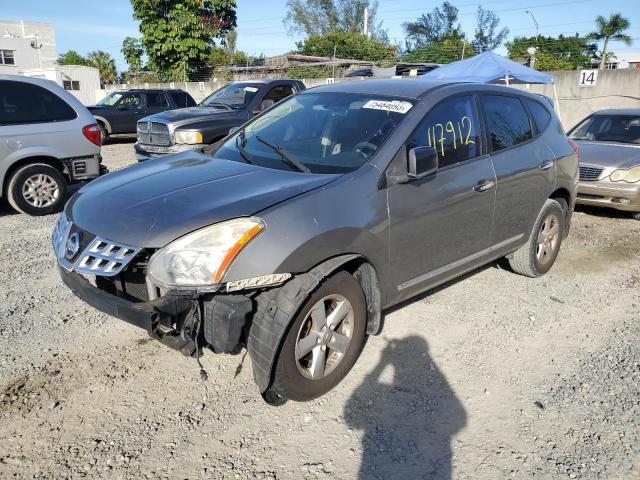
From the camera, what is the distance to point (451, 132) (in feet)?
12.6

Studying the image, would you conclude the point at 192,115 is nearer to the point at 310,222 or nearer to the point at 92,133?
the point at 92,133

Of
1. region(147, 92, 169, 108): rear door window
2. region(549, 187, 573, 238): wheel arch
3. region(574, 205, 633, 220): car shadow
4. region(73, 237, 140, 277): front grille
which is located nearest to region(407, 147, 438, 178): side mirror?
region(73, 237, 140, 277): front grille

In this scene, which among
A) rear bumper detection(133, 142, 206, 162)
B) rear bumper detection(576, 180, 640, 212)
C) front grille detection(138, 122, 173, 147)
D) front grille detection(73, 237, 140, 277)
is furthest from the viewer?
front grille detection(138, 122, 173, 147)

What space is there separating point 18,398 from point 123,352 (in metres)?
0.68

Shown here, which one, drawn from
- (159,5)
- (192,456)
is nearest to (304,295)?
(192,456)

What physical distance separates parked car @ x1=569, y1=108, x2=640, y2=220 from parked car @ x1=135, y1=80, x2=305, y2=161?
486 centimetres

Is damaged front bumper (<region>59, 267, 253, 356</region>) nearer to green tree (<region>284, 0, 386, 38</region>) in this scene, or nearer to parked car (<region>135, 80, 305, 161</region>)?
parked car (<region>135, 80, 305, 161</region>)

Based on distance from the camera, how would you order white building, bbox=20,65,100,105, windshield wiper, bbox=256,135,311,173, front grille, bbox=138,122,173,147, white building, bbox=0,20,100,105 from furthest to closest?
white building, bbox=0,20,100,105
white building, bbox=20,65,100,105
front grille, bbox=138,122,173,147
windshield wiper, bbox=256,135,311,173

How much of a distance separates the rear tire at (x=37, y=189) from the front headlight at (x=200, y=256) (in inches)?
204

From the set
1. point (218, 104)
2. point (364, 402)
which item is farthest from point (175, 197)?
point (218, 104)

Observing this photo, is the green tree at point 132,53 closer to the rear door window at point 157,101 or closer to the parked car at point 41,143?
the rear door window at point 157,101

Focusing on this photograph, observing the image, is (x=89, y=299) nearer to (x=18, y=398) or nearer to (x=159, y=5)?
(x=18, y=398)

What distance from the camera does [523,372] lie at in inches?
138

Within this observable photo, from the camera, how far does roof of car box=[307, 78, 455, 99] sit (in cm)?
387
